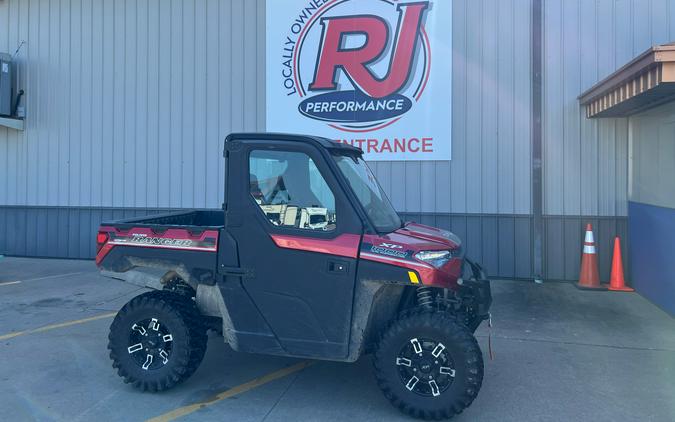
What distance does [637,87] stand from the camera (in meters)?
6.45

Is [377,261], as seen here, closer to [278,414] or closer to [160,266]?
[278,414]

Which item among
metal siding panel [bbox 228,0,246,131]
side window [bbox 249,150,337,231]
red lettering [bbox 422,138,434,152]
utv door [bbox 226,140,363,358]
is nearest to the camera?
utv door [bbox 226,140,363,358]

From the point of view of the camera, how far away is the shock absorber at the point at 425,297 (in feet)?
14.8

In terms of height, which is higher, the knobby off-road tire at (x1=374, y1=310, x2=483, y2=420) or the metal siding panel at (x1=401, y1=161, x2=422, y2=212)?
the metal siding panel at (x1=401, y1=161, x2=422, y2=212)

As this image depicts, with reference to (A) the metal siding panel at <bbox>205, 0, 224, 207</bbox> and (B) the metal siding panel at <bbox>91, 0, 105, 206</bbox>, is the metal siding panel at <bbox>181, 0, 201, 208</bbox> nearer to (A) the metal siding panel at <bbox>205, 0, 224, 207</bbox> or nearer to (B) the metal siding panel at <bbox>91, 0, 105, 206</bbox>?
(A) the metal siding panel at <bbox>205, 0, 224, 207</bbox>

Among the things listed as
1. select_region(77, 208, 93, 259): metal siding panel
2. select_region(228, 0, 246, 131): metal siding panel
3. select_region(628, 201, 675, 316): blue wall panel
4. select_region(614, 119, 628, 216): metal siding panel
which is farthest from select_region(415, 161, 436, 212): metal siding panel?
select_region(77, 208, 93, 259): metal siding panel

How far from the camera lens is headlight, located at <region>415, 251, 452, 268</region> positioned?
428cm

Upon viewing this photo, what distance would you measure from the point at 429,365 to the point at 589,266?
5.82 metres

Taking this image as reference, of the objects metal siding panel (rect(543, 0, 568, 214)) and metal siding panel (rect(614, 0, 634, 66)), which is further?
metal siding panel (rect(543, 0, 568, 214))

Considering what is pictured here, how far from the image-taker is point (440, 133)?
9664 millimetres

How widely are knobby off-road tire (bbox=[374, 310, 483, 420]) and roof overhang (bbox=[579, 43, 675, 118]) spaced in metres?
3.69

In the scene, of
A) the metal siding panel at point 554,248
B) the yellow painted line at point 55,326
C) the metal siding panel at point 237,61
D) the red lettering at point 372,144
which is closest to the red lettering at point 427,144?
the red lettering at point 372,144

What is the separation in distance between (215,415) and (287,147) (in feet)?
7.27

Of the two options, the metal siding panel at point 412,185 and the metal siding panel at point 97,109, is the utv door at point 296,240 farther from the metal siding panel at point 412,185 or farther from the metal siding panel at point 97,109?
the metal siding panel at point 97,109
